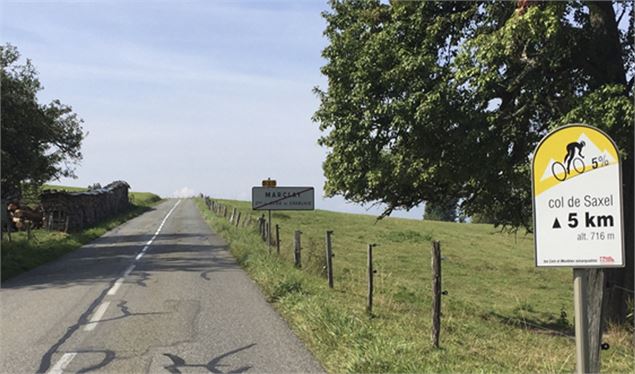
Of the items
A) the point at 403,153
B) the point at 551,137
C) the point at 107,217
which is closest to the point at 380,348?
the point at 551,137

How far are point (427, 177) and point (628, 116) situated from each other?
4.56m

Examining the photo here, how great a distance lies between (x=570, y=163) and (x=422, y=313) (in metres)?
8.27

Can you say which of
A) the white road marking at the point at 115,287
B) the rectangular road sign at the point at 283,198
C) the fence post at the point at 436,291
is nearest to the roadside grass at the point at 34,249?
the white road marking at the point at 115,287

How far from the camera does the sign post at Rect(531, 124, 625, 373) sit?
168 inches

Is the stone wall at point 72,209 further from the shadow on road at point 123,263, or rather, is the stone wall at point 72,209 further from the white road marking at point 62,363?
the white road marking at point 62,363

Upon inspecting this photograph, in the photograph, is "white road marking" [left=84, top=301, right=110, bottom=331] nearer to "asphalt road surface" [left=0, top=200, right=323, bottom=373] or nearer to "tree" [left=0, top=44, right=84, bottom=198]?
"asphalt road surface" [left=0, top=200, right=323, bottom=373]

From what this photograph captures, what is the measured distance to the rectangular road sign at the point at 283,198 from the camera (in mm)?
20109

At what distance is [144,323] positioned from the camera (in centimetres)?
935

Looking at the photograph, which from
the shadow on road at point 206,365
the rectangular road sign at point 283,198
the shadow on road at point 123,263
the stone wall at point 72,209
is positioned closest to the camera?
the shadow on road at point 206,365

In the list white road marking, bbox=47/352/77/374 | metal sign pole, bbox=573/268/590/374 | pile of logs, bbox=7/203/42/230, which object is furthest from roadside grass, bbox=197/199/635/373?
pile of logs, bbox=7/203/42/230

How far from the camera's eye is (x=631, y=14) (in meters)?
12.2

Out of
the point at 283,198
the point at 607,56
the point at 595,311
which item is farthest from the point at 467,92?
the point at 283,198

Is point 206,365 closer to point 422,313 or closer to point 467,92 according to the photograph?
point 422,313

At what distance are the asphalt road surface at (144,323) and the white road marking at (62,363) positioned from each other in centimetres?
1
